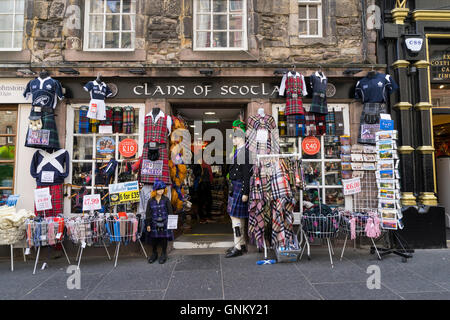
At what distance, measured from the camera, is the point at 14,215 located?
5.10m

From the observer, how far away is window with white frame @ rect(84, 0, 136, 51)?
21.5 ft

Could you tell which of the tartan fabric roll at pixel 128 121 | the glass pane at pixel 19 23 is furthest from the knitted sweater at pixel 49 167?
the glass pane at pixel 19 23

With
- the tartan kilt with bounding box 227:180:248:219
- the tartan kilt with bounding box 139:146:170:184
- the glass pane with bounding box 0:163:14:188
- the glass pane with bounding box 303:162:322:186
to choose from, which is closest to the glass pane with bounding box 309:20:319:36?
the glass pane with bounding box 303:162:322:186

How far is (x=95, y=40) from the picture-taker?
6.58m

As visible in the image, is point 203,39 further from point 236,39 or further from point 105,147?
point 105,147

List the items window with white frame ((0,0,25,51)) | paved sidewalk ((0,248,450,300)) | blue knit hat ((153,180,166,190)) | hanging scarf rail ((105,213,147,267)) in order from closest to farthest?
paved sidewalk ((0,248,450,300)), hanging scarf rail ((105,213,147,267)), blue knit hat ((153,180,166,190)), window with white frame ((0,0,25,51))

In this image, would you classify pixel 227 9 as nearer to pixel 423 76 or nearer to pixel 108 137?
pixel 108 137

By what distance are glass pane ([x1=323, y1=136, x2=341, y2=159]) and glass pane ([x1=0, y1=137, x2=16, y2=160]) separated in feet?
24.0

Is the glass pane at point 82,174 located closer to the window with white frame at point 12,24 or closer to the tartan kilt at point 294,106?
the window with white frame at point 12,24

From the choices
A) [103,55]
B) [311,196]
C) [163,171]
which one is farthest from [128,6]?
[311,196]

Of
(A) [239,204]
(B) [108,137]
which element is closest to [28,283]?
(B) [108,137]

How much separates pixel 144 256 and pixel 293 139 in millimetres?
4328

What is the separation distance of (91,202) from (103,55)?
3390mm

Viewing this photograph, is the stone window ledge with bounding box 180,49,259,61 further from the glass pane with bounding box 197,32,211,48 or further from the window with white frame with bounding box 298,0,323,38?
the window with white frame with bounding box 298,0,323,38
